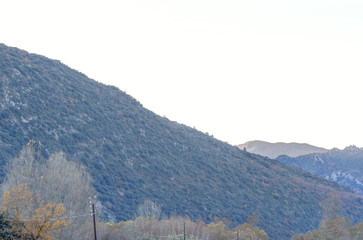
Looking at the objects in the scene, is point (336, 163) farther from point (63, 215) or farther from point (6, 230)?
point (6, 230)

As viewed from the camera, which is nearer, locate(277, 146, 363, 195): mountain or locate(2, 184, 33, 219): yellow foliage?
locate(2, 184, 33, 219): yellow foliage

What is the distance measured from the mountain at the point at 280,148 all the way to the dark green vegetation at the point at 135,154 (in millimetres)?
81915

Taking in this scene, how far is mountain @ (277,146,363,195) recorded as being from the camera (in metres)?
103

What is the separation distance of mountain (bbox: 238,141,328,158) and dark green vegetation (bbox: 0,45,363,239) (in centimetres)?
8191

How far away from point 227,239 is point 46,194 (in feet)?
49.5

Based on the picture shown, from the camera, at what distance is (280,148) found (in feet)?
547

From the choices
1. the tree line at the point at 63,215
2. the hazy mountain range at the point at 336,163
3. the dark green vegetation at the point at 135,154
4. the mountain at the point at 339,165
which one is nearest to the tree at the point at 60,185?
the tree line at the point at 63,215

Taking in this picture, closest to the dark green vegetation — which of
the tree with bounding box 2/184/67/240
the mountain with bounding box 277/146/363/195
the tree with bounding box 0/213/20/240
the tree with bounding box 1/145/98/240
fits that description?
the tree with bounding box 1/145/98/240

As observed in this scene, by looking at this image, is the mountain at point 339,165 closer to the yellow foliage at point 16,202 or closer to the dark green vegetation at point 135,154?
the dark green vegetation at point 135,154

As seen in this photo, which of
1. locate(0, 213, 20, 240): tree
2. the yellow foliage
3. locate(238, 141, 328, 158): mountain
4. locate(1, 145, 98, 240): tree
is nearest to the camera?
locate(0, 213, 20, 240): tree

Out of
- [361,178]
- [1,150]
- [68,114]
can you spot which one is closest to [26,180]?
[1,150]

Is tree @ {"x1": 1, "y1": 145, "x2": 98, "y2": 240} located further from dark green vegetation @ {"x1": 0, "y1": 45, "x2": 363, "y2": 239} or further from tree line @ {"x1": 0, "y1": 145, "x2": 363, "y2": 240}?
dark green vegetation @ {"x1": 0, "y1": 45, "x2": 363, "y2": 239}

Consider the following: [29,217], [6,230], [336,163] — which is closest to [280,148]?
[336,163]

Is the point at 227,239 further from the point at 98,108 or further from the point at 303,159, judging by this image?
the point at 303,159
